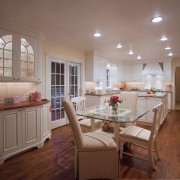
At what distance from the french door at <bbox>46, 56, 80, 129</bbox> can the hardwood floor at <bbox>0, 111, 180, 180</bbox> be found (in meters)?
1.19

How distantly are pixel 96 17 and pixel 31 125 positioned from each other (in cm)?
233

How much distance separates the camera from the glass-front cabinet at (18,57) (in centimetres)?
267

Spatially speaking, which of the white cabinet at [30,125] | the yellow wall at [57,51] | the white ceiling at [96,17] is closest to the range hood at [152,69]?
the white ceiling at [96,17]

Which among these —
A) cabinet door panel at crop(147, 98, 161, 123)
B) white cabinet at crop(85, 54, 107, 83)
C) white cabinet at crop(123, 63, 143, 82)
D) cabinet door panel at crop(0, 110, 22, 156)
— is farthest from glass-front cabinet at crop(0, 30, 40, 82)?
white cabinet at crop(123, 63, 143, 82)

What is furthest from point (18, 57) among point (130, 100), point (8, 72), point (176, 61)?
point (176, 61)

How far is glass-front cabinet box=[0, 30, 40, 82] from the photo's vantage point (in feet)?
8.77

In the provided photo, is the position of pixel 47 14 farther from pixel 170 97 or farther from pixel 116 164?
pixel 170 97

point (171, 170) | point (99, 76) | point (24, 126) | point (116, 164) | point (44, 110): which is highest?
point (99, 76)

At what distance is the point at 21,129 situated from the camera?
269 centimetres

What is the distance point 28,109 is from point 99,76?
332 centimetres

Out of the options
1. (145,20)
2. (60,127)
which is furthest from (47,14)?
(60,127)

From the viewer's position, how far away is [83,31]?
3.19m

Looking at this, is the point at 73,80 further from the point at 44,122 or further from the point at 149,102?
the point at 149,102

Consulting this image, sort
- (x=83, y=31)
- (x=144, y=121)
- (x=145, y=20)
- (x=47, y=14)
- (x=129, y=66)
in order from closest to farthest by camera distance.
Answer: (x=47, y=14) → (x=145, y=20) → (x=83, y=31) → (x=144, y=121) → (x=129, y=66)
